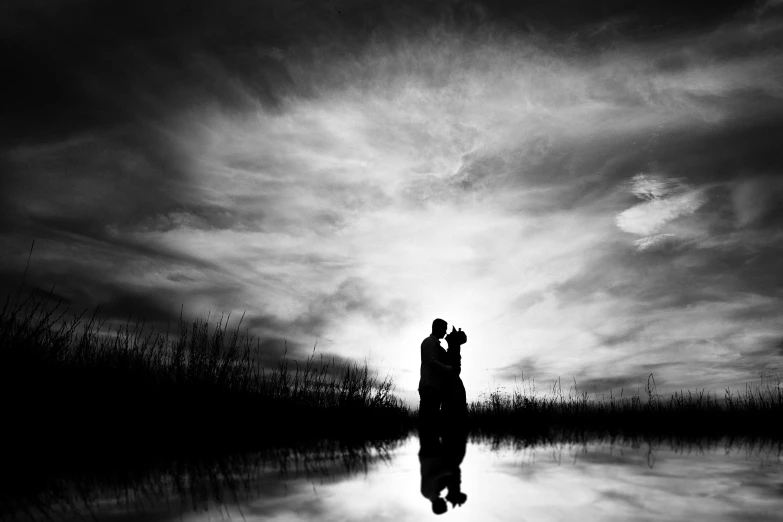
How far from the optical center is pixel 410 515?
246 centimetres

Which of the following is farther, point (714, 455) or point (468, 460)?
point (714, 455)

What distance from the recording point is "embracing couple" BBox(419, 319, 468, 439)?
8508 mm

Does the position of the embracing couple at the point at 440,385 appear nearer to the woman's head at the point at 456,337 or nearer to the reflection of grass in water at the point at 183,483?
the woman's head at the point at 456,337

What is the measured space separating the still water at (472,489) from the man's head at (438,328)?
11.7 ft

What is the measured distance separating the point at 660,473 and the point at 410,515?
2387 mm

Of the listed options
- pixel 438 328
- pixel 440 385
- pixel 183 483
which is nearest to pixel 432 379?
pixel 440 385

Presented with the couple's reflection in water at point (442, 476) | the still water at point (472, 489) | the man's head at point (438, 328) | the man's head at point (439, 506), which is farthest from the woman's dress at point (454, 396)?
the man's head at point (439, 506)

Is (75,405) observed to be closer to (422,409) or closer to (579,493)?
(422,409)

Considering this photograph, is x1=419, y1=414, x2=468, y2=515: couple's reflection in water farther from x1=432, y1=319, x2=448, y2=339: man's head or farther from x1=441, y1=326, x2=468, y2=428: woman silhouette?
x1=432, y1=319, x2=448, y2=339: man's head

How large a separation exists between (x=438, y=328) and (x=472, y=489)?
5447 mm

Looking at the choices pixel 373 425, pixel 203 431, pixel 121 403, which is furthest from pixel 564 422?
pixel 121 403

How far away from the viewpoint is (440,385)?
8.59 metres

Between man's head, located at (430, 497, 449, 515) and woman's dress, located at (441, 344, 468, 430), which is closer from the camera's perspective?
man's head, located at (430, 497, 449, 515)

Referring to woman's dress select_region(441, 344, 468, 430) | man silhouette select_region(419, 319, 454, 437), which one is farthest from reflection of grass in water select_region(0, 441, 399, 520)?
woman's dress select_region(441, 344, 468, 430)
